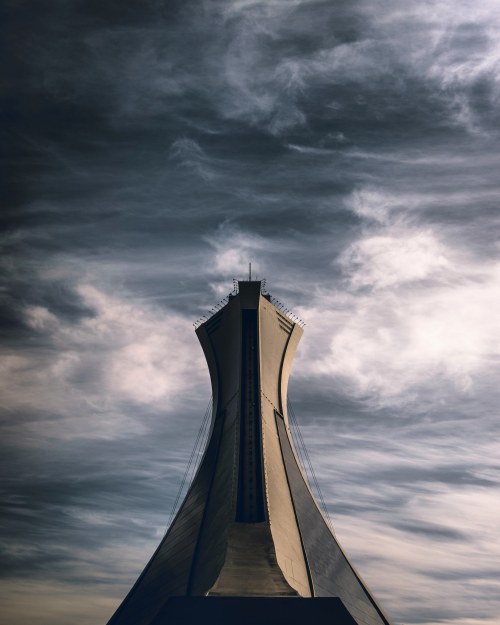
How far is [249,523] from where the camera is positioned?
3859cm

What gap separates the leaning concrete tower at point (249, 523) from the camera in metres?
25.6

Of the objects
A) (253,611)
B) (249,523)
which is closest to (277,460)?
(249,523)

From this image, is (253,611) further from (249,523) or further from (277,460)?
(277,460)

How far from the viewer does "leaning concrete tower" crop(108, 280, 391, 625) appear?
1009 inches

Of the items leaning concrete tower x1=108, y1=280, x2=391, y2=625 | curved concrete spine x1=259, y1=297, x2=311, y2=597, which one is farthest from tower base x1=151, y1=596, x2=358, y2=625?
curved concrete spine x1=259, y1=297, x2=311, y2=597

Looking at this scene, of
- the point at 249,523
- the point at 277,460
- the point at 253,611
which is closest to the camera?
the point at 253,611

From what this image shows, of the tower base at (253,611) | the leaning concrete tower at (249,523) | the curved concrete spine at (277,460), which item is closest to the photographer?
the tower base at (253,611)

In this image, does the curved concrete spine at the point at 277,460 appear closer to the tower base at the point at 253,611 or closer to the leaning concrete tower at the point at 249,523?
the leaning concrete tower at the point at 249,523

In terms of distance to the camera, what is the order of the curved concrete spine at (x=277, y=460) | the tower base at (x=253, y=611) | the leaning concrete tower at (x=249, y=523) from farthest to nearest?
1. the curved concrete spine at (x=277, y=460)
2. the leaning concrete tower at (x=249, y=523)
3. the tower base at (x=253, y=611)

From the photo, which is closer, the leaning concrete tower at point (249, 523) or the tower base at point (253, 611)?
the tower base at point (253, 611)

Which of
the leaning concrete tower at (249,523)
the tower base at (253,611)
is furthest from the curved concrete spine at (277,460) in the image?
the tower base at (253,611)

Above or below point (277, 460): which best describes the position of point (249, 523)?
below

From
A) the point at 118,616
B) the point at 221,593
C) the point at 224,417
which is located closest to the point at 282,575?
the point at 221,593

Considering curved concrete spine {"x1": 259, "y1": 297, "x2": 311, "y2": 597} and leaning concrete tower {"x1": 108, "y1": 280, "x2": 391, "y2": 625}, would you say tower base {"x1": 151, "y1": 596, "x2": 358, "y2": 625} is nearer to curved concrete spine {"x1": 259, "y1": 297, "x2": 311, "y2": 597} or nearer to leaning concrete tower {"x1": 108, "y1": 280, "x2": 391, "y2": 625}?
leaning concrete tower {"x1": 108, "y1": 280, "x2": 391, "y2": 625}
